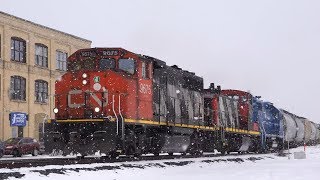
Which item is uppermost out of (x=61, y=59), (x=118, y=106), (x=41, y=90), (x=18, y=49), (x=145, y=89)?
(x=18, y=49)

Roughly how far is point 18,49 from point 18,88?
328cm

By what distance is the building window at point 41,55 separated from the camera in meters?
46.6

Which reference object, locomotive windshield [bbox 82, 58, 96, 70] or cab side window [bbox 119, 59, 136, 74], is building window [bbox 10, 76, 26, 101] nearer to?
locomotive windshield [bbox 82, 58, 96, 70]

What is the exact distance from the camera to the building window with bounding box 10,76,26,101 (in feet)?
141

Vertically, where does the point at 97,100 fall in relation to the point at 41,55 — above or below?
below

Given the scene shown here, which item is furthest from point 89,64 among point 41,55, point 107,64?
point 41,55

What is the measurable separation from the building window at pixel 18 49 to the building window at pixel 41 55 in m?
1.78

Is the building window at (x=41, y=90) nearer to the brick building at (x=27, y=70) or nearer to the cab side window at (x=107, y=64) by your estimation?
the brick building at (x=27, y=70)

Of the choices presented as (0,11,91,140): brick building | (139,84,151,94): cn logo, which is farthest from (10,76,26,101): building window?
(139,84,151,94): cn logo

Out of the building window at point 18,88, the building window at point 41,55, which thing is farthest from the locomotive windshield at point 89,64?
the building window at point 41,55

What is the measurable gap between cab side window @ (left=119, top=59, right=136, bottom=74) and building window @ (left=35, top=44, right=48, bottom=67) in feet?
95.0

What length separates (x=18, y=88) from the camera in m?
43.8

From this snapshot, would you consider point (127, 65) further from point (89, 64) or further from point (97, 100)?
point (97, 100)

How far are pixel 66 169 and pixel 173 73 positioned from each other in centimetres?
1023
